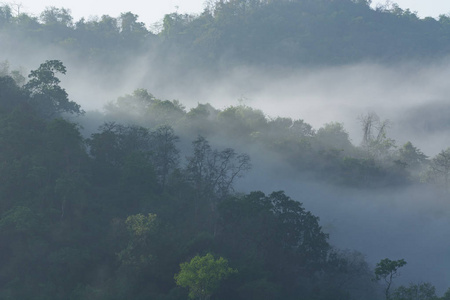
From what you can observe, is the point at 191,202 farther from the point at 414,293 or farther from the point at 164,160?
the point at 414,293

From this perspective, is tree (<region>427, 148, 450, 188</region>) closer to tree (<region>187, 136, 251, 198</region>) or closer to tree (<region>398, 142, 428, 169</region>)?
tree (<region>398, 142, 428, 169</region>)

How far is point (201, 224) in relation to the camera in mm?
48500

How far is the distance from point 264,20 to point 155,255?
119m

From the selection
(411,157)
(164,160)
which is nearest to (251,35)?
(411,157)

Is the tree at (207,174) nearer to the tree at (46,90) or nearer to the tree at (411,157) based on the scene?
the tree at (46,90)

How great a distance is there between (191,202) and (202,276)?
1330 cm

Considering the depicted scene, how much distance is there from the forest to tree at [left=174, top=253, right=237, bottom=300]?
0.30 ft

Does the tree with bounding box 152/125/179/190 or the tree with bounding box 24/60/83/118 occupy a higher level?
the tree with bounding box 24/60/83/118

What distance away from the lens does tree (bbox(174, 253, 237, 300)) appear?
124ft

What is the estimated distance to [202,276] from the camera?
3759cm

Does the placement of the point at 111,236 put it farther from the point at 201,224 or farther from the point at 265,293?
the point at 265,293

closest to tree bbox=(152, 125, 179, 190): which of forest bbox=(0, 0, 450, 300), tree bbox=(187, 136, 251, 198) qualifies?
forest bbox=(0, 0, 450, 300)

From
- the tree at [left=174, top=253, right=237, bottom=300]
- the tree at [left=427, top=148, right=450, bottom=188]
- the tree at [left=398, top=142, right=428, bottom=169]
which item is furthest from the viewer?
the tree at [left=398, top=142, right=428, bottom=169]

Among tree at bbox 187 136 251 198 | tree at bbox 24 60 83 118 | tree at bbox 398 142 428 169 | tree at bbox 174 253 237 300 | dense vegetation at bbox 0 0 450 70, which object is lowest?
tree at bbox 174 253 237 300
